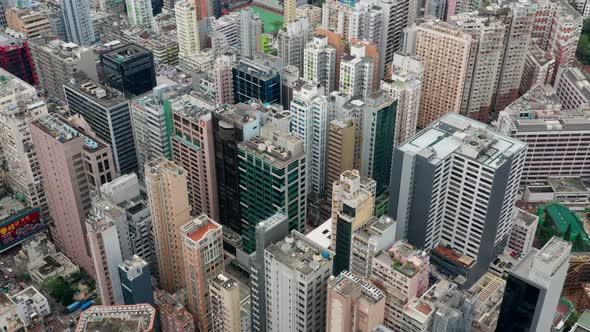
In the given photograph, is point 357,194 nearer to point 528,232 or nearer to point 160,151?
point 528,232

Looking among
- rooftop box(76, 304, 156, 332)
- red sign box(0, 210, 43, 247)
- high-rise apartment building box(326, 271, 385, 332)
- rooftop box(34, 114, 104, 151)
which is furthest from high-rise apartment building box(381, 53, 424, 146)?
red sign box(0, 210, 43, 247)

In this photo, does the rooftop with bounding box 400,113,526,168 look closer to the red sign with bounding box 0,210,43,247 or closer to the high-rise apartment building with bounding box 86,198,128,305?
the high-rise apartment building with bounding box 86,198,128,305

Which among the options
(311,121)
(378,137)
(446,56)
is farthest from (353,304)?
(446,56)

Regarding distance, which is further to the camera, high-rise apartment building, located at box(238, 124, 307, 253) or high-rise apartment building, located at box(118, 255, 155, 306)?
high-rise apartment building, located at box(238, 124, 307, 253)

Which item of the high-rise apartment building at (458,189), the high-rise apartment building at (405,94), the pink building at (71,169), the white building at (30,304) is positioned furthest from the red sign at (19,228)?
the high-rise apartment building at (405,94)

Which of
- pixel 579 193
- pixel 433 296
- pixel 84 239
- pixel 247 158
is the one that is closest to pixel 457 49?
pixel 579 193

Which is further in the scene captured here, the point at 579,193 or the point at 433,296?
the point at 579,193
